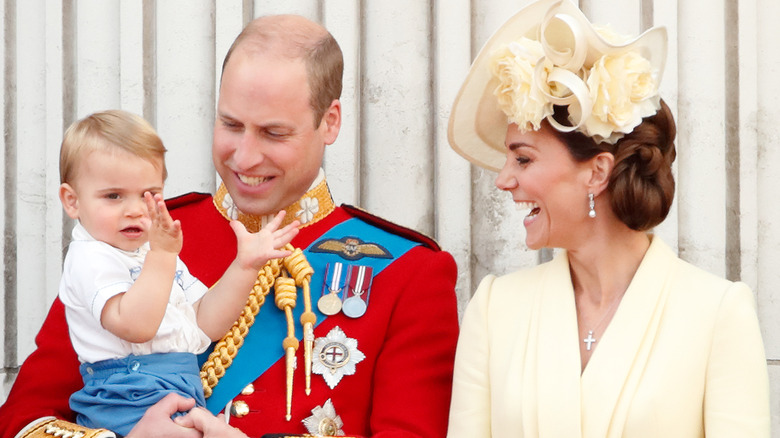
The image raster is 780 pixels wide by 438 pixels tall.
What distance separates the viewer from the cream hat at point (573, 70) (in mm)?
2598

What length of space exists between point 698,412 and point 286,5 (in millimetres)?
1856

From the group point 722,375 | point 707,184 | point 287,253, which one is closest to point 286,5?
point 287,253

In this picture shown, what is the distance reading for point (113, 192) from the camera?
105 inches

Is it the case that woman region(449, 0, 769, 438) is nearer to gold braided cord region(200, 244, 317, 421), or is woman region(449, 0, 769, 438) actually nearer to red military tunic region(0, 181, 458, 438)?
red military tunic region(0, 181, 458, 438)

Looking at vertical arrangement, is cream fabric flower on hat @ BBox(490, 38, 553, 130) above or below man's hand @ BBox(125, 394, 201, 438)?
above

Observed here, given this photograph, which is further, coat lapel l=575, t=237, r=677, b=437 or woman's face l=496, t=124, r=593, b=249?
woman's face l=496, t=124, r=593, b=249

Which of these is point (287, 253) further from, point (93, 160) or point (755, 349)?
point (755, 349)

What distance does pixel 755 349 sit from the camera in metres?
2.53

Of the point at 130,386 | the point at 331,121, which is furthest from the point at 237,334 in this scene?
the point at 331,121

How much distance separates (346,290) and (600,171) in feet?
2.32

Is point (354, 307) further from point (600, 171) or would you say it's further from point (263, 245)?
point (600, 171)

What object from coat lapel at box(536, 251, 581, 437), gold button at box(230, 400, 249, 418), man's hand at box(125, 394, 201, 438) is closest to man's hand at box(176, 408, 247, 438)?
man's hand at box(125, 394, 201, 438)

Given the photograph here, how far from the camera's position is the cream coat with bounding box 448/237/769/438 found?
253 centimetres

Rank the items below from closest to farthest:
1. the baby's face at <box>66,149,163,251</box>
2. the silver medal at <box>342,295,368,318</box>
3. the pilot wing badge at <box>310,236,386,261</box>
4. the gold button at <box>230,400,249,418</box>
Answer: the baby's face at <box>66,149,163,251</box>, the gold button at <box>230,400,249,418</box>, the silver medal at <box>342,295,368,318</box>, the pilot wing badge at <box>310,236,386,261</box>
